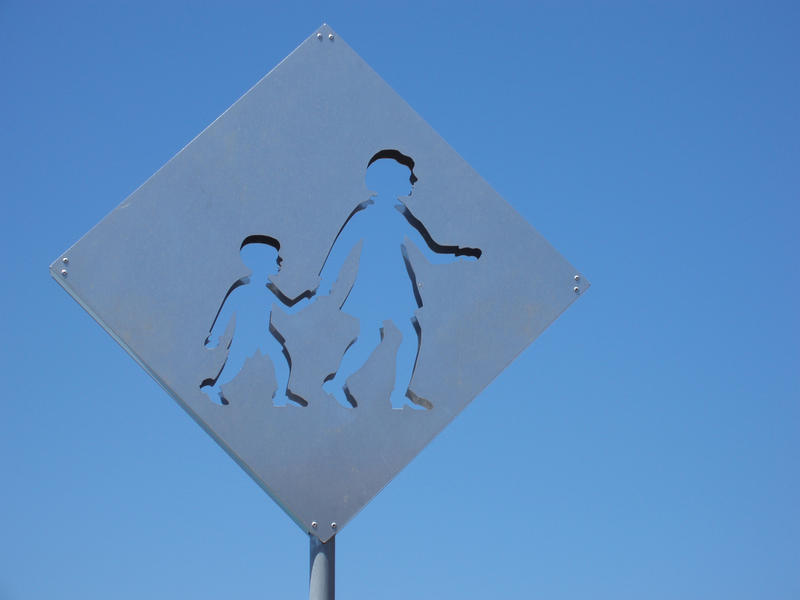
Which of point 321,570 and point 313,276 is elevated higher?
point 313,276

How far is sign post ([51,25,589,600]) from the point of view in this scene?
3.35 m

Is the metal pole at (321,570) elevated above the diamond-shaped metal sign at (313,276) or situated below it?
below

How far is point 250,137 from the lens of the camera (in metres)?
3.58

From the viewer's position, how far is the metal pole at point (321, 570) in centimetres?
337

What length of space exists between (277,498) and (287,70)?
1.53 meters

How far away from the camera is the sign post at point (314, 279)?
11.0ft

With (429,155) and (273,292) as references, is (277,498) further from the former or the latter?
(429,155)

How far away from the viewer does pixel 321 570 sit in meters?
3.37

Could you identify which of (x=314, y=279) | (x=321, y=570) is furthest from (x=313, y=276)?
(x=321, y=570)

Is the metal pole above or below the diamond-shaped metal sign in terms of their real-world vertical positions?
below

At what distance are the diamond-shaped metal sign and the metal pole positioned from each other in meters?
0.08

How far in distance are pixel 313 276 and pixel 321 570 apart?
39.6 inches

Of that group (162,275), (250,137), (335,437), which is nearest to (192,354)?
(162,275)

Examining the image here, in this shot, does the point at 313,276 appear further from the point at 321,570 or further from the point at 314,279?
the point at 321,570
